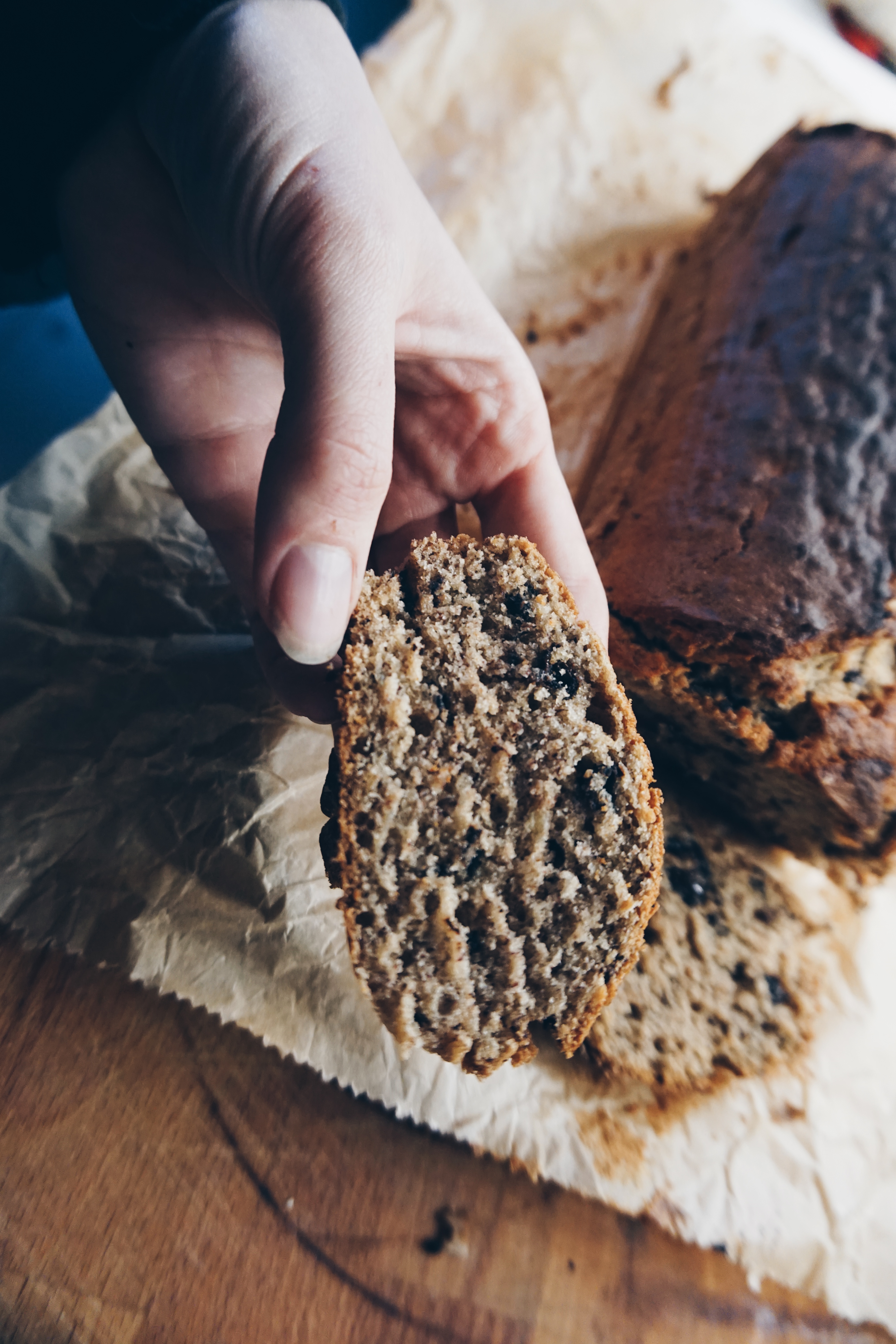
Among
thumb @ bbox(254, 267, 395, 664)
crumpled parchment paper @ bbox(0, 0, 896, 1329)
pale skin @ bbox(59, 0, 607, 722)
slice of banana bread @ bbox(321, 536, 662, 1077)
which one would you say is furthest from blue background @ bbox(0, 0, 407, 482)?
slice of banana bread @ bbox(321, 536, 662, 1077)

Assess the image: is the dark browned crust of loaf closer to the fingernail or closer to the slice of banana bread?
the slice of banana bread

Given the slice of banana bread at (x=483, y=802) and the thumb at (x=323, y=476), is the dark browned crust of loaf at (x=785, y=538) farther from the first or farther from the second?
the thumb at (x=323, y=476)

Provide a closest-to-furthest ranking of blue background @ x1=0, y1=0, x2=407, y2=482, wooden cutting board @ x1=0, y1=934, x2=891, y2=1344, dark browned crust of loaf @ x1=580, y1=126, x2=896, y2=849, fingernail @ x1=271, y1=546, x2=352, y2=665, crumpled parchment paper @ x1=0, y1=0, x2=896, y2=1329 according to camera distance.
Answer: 1. fingernail @ x1=271, y1=546, x2=352, y2=665
2. wooden cutting board @ x1=0, y1=934, x2=891, y2=1344
3. crumpled parchment paper @ x1=0, y1=0, x2=896, y2=1329
4. dark browned crust of loaf @ x1=580, y1=126, x2=896, y2=849
5. blue background @ x1=0, y1=0, x2=407, y2=482

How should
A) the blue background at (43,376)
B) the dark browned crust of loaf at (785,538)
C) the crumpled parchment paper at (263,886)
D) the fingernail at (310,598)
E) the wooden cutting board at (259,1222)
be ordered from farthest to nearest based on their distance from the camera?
the blue background at (43,376), the dark browned crust of loaf at (785,538), the crumpled parchment paper at (263,886), the wooden cutting board at (259,1222), the fingernail at (310,598)

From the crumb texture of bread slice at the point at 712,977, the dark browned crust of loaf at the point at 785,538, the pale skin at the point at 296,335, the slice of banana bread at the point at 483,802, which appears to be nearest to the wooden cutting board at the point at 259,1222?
the crumb texture of bread slice at the point at 712,977

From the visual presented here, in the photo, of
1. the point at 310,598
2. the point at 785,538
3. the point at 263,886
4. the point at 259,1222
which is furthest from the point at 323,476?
the point at 259,1222

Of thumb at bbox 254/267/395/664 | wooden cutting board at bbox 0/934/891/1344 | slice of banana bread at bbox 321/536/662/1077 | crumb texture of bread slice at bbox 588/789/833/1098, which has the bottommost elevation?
wooden cutting board at bbox 0/934/891/1344

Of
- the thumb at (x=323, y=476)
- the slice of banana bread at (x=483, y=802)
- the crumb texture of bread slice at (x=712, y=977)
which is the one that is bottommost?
the crumb texture of bread slice at (x=712, y=977)
